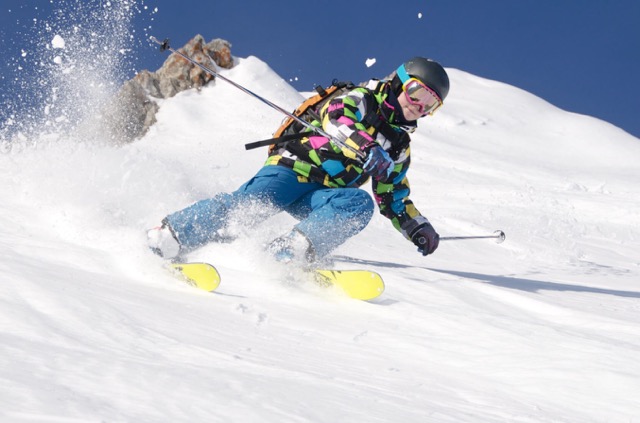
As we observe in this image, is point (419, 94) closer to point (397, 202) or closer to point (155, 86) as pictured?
point (397, 202)

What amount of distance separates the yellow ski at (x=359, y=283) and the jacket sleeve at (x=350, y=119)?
2.62 ft

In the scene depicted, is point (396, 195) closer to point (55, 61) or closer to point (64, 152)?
point (64, 152)

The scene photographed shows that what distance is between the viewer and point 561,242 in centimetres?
823

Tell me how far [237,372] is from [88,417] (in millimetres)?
613

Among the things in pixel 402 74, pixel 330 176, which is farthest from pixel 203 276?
pixel 402 74

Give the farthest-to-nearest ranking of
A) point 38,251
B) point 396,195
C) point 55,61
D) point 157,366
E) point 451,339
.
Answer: point 55,61
point 396,195
point 38,251
point 451,339
point 157,366

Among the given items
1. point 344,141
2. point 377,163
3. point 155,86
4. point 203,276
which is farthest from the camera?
point 155,86

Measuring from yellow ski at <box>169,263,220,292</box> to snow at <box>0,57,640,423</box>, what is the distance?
2.6 inches

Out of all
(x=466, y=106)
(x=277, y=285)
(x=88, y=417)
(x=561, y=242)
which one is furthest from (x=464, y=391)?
(x=466, y=106)

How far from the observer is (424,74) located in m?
4.29

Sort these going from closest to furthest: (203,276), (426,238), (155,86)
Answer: (203,276) < (426,238) < (155,86)

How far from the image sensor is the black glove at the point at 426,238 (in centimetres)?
478

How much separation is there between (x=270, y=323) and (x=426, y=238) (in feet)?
7.19

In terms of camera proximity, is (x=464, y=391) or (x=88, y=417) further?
(x=464, y=391)
